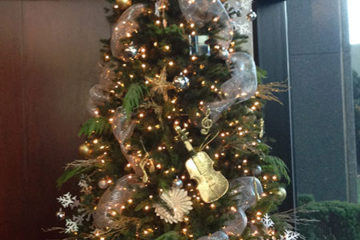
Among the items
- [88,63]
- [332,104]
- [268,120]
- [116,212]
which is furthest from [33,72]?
[332,104]

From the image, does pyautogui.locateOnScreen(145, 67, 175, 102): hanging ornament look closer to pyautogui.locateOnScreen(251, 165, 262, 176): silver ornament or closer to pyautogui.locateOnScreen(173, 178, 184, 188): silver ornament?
pyautogui.locateOnScreen(173, 178, 184, 188): silver ornament

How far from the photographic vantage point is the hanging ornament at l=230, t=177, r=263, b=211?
194cm

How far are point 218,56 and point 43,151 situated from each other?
4.60 ft

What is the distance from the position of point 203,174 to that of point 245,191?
29 cm

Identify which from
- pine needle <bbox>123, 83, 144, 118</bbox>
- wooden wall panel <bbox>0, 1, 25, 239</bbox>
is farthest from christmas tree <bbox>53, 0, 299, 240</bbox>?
wooden wall panel <bbox>0, 1, 25, 239</bbox>

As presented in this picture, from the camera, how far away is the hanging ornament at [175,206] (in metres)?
1.77

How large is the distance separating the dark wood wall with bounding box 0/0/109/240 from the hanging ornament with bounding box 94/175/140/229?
90cm

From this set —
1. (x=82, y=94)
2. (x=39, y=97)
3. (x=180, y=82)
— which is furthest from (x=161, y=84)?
(x=39, y=97)

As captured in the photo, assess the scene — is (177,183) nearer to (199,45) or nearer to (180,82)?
(180,82)

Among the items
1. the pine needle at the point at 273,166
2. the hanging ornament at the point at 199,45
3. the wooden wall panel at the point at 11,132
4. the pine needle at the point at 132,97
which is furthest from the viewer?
the wooden wall panel at the point at 11,132

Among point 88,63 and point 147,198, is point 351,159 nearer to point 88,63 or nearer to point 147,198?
point 147,198

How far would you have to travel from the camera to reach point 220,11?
1.88 metres

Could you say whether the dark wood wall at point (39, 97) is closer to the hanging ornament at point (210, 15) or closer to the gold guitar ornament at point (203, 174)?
the hanging ornament at point (210, 15)

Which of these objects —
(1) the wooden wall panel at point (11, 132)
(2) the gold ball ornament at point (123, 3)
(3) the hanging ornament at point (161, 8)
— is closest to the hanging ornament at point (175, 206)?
(3) the hanging ornament at point (161, 8)
